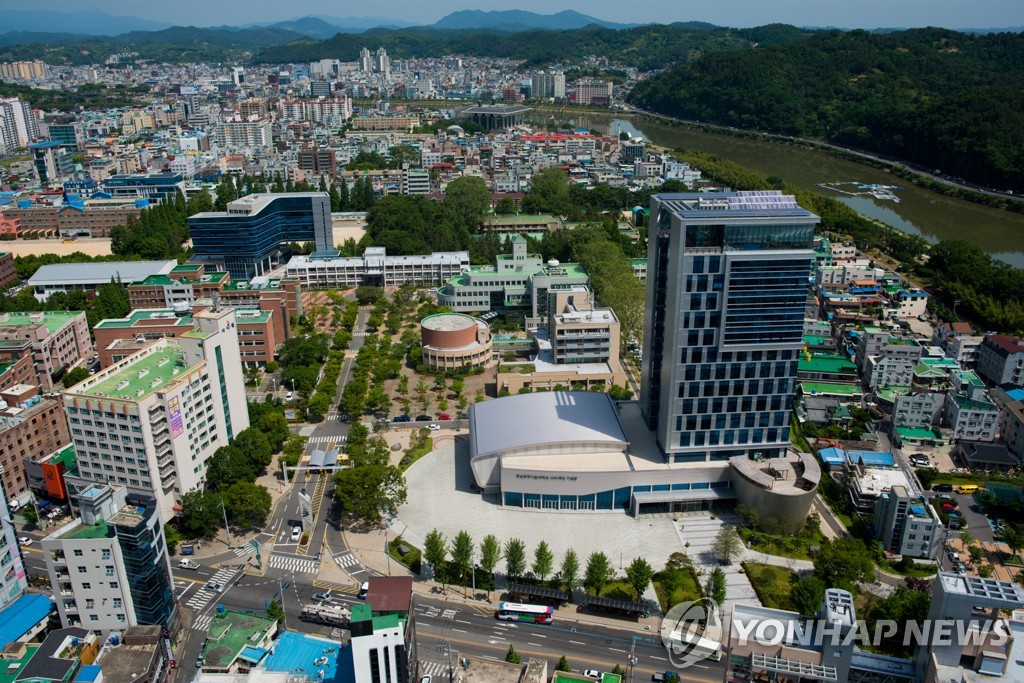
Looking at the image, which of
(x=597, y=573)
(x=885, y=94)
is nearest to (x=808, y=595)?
(x=597, y=573)

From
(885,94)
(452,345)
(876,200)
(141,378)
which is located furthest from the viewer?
(885,94)

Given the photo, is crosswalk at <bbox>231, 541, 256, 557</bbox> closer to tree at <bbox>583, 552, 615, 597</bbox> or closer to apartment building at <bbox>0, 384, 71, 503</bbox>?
apartment building at <bbox>0, 384, 71, 503</bbox>

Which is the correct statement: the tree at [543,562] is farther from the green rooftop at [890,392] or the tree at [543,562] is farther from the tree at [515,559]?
the green rooftop at [890,392]

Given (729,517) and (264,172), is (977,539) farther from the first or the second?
(264,172)

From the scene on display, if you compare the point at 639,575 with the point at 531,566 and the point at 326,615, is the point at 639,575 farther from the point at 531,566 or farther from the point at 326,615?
the point at 326,615

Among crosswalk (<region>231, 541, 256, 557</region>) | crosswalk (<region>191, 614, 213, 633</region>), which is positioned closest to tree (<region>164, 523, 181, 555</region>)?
crosswalk (<region>231, 541, 256, 557</region>)

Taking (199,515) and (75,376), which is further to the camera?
(75,376)

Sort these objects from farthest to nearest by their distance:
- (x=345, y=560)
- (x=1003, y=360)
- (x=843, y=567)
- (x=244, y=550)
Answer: (x=1003, y=360) → (x=244, y=550) → (x=345, y=560) → (x=843, y=567)
